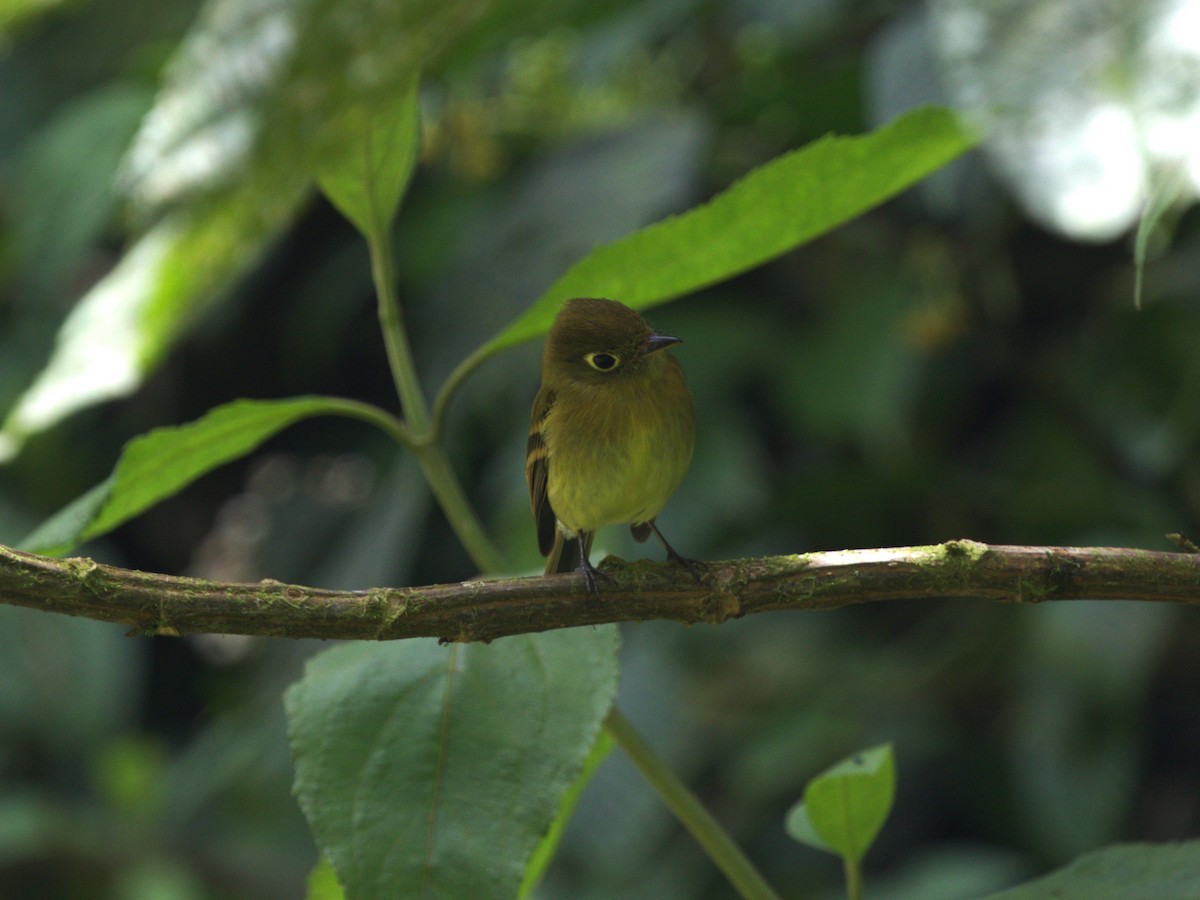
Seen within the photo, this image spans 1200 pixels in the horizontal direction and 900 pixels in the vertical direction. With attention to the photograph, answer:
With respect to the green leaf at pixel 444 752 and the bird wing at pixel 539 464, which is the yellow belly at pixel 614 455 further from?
the green leaf at pixel 444 752

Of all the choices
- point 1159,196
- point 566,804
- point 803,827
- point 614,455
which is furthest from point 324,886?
point 1159,196

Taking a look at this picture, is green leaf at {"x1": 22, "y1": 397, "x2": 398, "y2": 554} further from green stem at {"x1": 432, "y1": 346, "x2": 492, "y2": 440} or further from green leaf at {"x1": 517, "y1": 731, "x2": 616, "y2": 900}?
green leaf at {"x1": 517, "y1": 731, "x2": 616, "y2": 900}

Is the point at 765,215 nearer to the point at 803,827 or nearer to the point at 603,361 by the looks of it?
the point at 803,827

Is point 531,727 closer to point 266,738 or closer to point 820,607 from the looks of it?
point 820,607

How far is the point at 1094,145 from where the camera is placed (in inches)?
34.4

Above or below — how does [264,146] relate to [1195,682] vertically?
above

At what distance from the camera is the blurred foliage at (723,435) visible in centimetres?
298

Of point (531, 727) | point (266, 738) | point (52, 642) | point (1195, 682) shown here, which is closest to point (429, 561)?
point (266, 738)

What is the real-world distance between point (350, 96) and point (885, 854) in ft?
11.2

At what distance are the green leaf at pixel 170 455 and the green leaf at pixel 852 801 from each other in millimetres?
705

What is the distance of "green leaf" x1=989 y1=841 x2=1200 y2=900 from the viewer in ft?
4.27

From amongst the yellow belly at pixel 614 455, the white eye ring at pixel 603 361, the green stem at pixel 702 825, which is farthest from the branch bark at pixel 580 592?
the white eye ring at pixel 603 361

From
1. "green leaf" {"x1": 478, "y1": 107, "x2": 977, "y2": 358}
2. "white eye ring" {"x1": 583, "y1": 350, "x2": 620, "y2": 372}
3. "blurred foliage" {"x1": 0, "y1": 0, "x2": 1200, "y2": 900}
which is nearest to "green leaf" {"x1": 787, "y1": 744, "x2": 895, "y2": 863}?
"green leaf" {"x1": 478, "y1": 107, "x2": 977, "y2": 358}

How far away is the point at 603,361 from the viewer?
2342mm
